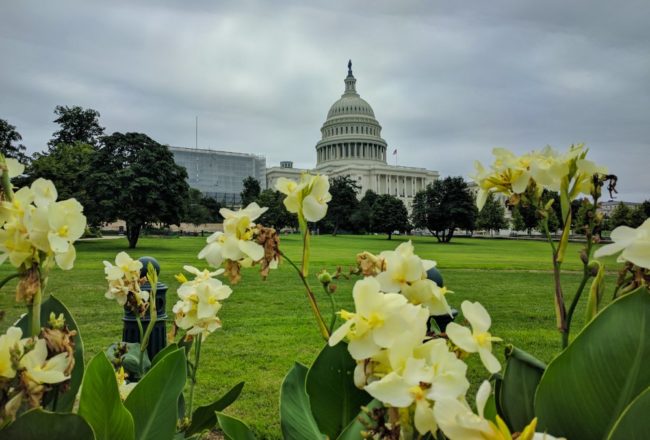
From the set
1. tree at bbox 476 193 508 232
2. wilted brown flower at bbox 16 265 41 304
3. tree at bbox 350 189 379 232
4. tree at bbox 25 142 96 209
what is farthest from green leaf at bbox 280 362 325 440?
tree at bbox 476 193 508 232

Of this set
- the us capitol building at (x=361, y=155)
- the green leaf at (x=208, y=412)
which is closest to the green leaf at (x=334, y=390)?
the green leaf at (x=208, y=412)

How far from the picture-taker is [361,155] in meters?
80.9

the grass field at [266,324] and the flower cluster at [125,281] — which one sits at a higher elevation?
the flower cluster at [125,281]

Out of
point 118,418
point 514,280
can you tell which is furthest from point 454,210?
point 118,418

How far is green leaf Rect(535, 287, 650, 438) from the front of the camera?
689 mm

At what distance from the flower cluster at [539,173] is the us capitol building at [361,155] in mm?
75376

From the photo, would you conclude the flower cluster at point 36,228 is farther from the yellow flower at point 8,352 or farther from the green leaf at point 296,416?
the green leaf at point 296,416

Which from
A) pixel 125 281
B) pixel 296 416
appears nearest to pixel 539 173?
pixel 296 416

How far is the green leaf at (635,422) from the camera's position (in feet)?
1.97

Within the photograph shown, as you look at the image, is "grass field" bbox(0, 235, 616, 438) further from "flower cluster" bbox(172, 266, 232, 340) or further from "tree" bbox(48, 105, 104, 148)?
"tree" bbox(48, 105, 104, 148)

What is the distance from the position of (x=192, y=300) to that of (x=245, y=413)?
2749 millimetres

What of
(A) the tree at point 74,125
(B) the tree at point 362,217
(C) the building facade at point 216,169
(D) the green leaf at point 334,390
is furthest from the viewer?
(C) the building facade at point 216,169

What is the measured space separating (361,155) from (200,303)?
80718mm

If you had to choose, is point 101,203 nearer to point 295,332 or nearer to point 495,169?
point 295,332
